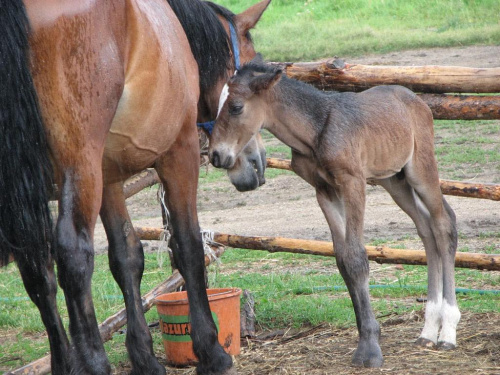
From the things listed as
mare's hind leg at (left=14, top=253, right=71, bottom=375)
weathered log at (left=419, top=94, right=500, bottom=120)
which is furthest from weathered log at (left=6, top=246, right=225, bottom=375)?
weathered log at (left=419, top=94, right=500, bottom=120)

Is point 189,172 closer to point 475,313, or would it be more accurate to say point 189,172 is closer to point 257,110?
point 257,110

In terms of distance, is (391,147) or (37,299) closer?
(37,299)

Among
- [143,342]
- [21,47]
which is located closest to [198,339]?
[143,342]

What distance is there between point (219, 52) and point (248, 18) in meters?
0.41

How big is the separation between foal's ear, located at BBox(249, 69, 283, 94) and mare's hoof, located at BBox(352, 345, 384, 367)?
152 centimetres

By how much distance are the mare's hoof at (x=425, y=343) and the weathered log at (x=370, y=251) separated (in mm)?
1121

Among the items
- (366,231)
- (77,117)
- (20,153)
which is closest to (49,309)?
(20,153)

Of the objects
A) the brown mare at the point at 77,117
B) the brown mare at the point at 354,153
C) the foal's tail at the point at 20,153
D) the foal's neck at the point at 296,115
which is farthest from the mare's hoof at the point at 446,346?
the foal's tail at the point at 20,153

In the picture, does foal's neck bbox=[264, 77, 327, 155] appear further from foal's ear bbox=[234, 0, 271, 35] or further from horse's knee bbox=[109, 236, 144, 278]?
horse's knee bbox=[109, 236, 144, 278]

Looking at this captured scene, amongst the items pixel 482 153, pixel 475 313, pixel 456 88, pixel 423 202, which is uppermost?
pixel 456 88

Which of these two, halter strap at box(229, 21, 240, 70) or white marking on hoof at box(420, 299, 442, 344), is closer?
white marking on hoof at box(420, 299, 442, 344)

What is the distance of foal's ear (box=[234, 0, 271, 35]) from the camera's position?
5004 mm

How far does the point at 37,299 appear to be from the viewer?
156 inches

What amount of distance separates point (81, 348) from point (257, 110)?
176 centimetres
